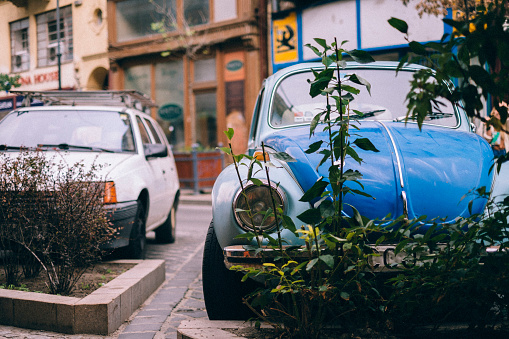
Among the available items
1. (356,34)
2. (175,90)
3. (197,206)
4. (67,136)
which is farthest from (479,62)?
(175,90)

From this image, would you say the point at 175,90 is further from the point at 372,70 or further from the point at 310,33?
the point at 372,70

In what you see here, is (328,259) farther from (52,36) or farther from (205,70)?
(205,70)

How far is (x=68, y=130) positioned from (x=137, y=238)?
1.46 m

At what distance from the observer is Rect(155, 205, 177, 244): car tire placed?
7.51 meters

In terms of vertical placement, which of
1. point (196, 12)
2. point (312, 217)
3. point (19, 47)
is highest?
point (196, 12)

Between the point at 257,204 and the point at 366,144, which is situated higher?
the point at 366,144

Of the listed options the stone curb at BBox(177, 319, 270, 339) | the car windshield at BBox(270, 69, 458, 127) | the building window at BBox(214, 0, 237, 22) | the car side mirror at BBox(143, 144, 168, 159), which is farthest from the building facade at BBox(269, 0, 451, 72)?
the stone curb at BBox(177, 319, 270, 339)

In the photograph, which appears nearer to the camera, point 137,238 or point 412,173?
point 412,173

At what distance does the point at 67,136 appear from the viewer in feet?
19.0

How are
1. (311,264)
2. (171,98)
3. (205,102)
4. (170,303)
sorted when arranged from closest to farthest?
(311,264) < (170,303) < (205,102) < (171,98)

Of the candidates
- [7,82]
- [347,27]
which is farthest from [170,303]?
[347,27]

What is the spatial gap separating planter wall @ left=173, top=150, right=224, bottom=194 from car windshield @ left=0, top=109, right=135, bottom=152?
8923 mm

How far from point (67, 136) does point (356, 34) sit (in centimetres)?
1115

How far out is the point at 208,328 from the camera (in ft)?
9.65
